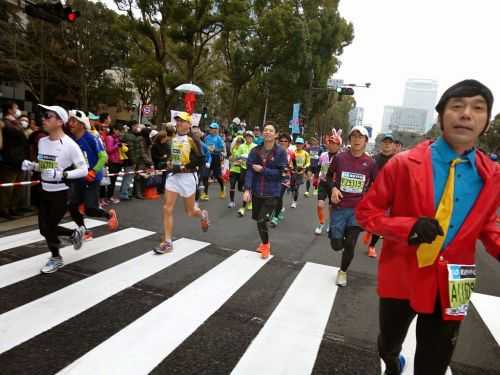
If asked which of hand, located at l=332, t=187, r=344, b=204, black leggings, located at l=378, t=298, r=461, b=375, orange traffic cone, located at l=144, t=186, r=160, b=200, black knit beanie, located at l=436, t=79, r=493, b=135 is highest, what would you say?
black knit beanie, located at l=436, t=79, r=493, b=135

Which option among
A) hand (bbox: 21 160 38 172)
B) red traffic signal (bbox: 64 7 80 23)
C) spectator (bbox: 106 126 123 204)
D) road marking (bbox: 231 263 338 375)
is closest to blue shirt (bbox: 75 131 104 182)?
hand (bbox: 21 160 38 172)

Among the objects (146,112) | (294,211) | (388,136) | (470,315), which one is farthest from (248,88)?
(470,315)

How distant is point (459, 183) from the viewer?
1.94 metres

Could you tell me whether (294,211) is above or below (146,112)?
below

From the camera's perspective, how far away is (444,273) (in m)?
1.96

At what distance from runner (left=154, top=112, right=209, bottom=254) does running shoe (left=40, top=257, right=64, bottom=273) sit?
4.14 ft

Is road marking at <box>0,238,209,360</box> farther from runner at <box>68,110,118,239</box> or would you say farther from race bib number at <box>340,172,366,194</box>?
race bib number at <box>340,172,366,194</box>

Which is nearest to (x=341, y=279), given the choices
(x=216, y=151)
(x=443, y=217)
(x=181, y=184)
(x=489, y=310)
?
(x=489, y=310)

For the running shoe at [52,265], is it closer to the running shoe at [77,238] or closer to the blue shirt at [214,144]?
the running shoe at [77,238]

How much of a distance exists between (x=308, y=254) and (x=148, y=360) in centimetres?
367

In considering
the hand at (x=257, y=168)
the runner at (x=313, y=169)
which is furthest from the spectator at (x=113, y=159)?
the runner at (x=313, y=169)

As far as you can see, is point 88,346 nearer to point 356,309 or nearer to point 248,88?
point 356,309

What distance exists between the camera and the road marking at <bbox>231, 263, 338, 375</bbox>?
2.90 m

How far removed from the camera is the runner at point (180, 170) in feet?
17.6
